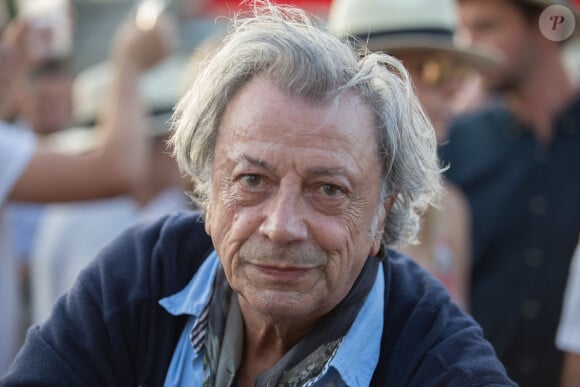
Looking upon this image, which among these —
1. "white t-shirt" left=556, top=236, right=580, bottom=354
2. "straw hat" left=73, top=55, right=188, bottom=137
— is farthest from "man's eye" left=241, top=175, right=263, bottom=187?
"straw hat" left=73, top=55, right=188, bottom=137

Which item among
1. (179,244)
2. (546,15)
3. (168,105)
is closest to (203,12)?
(168,105)

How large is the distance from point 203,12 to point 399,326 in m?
7.06

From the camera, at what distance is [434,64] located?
13.0ft

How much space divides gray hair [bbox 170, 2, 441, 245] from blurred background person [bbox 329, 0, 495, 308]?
1251mm

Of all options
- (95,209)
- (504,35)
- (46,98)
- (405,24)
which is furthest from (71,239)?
(46,98)

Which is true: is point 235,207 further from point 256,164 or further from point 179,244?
point 179,244

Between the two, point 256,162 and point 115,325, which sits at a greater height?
point 256,162

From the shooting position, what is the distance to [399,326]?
2303 millimetres

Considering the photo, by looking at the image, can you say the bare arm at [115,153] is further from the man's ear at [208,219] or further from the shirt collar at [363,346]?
the shirt collar at [363,346]

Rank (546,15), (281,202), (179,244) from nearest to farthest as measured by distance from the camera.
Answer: (281,202) < (179,244) < (546,15)

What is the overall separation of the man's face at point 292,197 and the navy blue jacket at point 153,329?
206 millimetres

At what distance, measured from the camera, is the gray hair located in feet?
7.18

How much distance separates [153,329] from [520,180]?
96.1 inches

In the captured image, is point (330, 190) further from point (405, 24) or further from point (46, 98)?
point (46, 98)
